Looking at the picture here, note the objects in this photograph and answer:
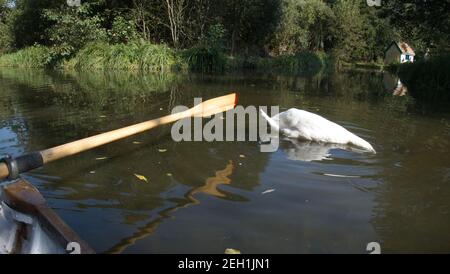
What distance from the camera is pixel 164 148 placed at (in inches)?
222

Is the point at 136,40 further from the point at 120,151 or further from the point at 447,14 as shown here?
the point at 120,151

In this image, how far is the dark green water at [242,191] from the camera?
3.16m

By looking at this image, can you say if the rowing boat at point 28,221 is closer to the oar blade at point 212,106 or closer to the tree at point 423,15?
the oar blade at point 212,106

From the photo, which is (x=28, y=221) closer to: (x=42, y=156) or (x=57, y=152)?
(x=42, y=156)

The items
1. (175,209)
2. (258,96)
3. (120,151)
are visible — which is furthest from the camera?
(258,96)

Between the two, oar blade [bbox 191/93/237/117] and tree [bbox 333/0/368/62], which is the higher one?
tree [bbox 333/0/368/62]

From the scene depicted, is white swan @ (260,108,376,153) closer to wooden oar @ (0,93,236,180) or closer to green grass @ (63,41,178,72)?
wooden oar @ (0,93,236,180)

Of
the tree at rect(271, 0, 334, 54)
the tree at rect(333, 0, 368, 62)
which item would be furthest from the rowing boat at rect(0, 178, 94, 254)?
the tree at rect(333, 0, 368, 62)

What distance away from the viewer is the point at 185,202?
379 cm

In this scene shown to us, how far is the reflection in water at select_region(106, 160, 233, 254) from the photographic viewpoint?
3.04 meters

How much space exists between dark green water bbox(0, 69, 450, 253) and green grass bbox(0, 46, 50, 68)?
1873 centimetres

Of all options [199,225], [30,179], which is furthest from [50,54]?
[199,225]

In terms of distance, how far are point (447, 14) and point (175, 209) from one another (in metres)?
16.0

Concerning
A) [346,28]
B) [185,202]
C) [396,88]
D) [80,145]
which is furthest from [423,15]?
[346,28]
